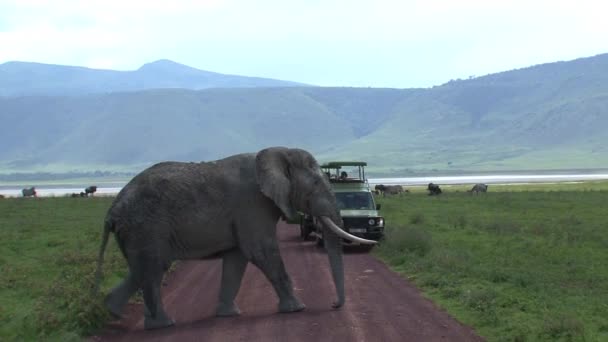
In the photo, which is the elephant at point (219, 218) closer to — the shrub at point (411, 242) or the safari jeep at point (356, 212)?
the shrub at point (411, 242)

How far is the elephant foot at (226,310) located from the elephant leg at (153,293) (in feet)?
3.14

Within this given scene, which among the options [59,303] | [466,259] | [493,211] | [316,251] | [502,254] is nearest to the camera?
[59,303]

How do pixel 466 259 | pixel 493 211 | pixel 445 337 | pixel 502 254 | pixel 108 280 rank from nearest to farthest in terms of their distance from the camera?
pixel 445 337 < pixel 108 280 < pixel 466 259 < pixel 502 254 < pixel 493 211

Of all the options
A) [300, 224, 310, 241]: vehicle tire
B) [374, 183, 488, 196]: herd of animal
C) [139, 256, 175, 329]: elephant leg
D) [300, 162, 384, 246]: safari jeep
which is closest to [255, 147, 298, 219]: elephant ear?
[139, 256, 175, 329]: elephant leg

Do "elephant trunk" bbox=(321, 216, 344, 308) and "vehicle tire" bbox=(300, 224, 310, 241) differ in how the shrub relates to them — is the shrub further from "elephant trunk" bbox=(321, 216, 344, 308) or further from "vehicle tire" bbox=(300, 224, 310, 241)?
"elephant trunk" bbox=(321, 216, 344, 308)

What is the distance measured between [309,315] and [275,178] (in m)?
2.30

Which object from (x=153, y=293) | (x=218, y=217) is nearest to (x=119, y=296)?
(x=153, y=293)

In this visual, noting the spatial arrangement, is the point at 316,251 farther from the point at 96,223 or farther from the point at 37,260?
the point at 96,223

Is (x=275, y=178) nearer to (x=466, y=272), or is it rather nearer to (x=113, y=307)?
(x=113, y=307)

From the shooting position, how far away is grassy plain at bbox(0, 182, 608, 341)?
13.2 metres

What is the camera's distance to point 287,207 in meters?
14.0

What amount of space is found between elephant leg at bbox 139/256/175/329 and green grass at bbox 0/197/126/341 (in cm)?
80

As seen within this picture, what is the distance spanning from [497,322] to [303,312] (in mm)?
3187

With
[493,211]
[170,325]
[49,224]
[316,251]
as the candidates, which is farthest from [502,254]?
[49,224]
